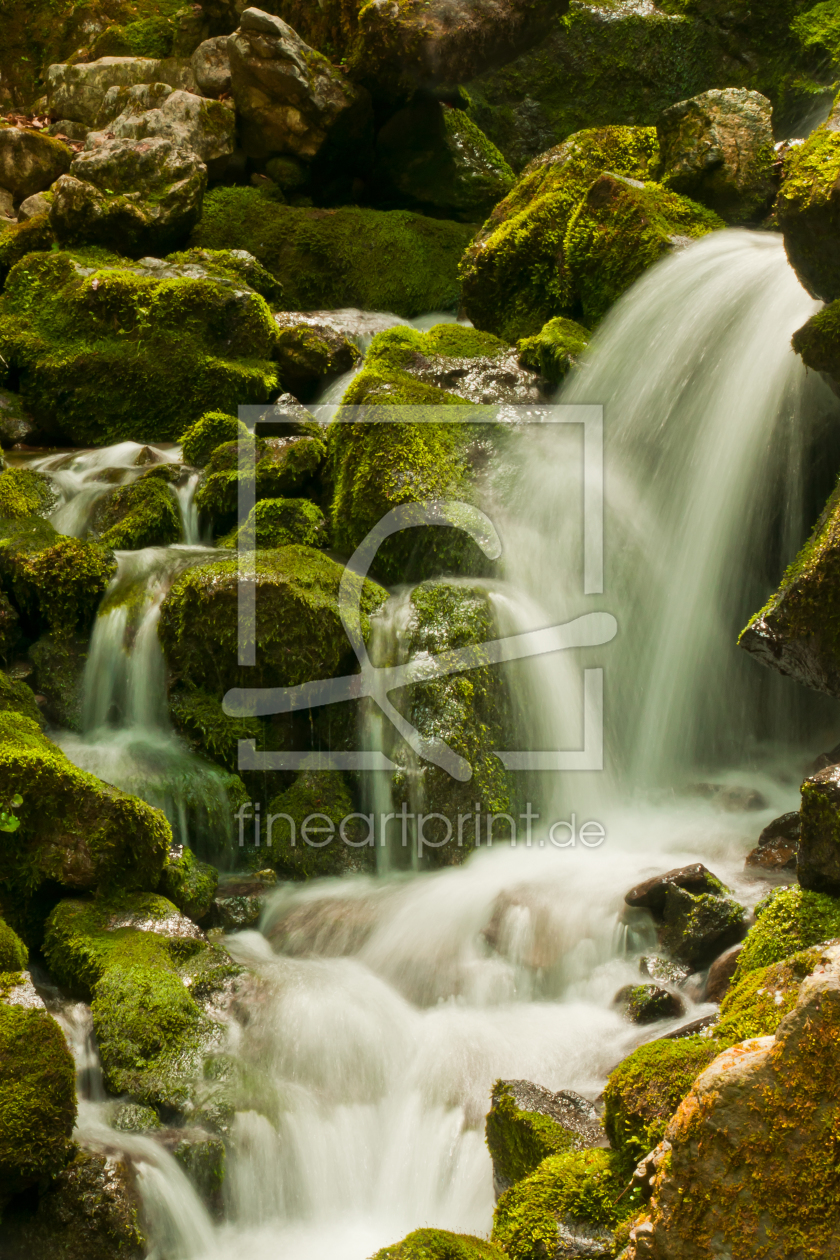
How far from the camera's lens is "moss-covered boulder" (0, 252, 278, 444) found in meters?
9.70

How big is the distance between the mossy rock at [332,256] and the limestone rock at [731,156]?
12.0 ft

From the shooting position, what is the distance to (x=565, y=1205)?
9.36ft

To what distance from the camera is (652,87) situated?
13.4 m

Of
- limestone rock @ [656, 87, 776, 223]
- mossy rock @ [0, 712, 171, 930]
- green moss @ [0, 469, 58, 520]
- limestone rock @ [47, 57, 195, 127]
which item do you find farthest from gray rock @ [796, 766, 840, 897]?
limestone rock @ [47, 57, 195, 127]

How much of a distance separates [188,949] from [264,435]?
16.6 ft

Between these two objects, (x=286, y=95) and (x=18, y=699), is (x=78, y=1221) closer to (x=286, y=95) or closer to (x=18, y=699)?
(x=18, y=699)

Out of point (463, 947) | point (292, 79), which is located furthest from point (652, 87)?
point (463, 947)

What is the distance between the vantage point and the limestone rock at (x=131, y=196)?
10805 millimetres

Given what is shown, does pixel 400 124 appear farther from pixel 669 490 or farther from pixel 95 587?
pixel 95 587

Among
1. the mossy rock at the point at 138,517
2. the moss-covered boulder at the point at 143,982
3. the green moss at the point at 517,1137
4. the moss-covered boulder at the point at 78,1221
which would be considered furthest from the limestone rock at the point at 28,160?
the green moss at the point at 517,1137

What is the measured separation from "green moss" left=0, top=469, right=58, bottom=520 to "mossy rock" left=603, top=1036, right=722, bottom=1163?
6.07 meters

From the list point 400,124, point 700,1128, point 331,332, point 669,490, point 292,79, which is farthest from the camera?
point 400,124

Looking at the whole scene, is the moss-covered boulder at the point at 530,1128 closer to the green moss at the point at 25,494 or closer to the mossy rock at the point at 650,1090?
the mossy rock at the point at 650,1090

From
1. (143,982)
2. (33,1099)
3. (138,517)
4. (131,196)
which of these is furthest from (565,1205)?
(131,196)
